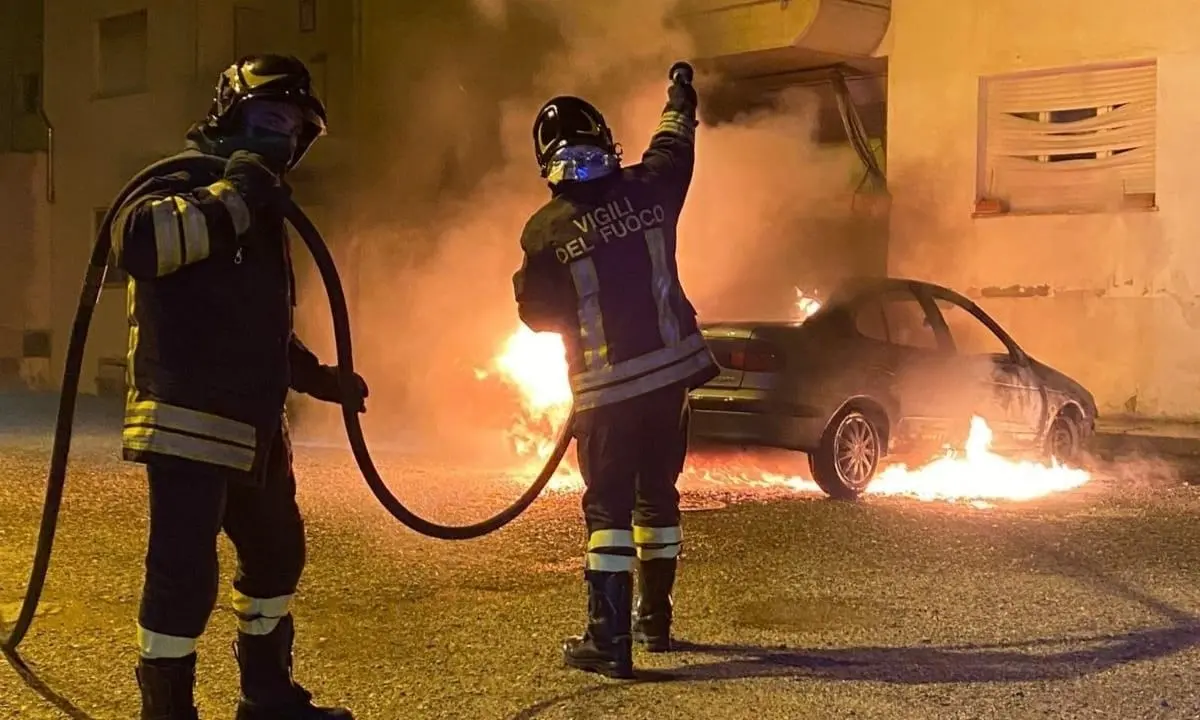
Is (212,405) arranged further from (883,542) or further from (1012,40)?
(1012,40)

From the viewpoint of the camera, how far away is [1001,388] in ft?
30.1

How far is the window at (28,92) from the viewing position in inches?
874

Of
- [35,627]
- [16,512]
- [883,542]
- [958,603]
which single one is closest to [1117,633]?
[958,603]

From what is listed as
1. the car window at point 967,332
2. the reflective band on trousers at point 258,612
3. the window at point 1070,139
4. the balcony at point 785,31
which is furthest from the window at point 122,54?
the reflective band on trousers at point 258,612

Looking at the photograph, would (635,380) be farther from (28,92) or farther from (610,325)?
Answer: (28,92)

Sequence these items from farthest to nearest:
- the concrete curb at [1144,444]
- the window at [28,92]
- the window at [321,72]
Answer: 1. the window at [28,92]
2. the window at [321,72]
3. the concrete curb at [1144,444]

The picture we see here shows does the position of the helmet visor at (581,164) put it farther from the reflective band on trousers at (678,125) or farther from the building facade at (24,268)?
the building facade at (24,268)

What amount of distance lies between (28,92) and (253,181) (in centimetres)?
2127

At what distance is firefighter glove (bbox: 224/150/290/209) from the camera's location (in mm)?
3477

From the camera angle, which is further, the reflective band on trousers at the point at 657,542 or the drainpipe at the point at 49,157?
the drainpipe at the point at 49,157

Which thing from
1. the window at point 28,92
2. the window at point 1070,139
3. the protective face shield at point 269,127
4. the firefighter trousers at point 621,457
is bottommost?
the firefighter trousers at point 621,457

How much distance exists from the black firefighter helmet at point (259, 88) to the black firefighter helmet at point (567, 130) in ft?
3.42

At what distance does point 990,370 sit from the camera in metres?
9.19

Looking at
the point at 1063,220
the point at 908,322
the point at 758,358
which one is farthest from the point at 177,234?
the point at 1063,220
